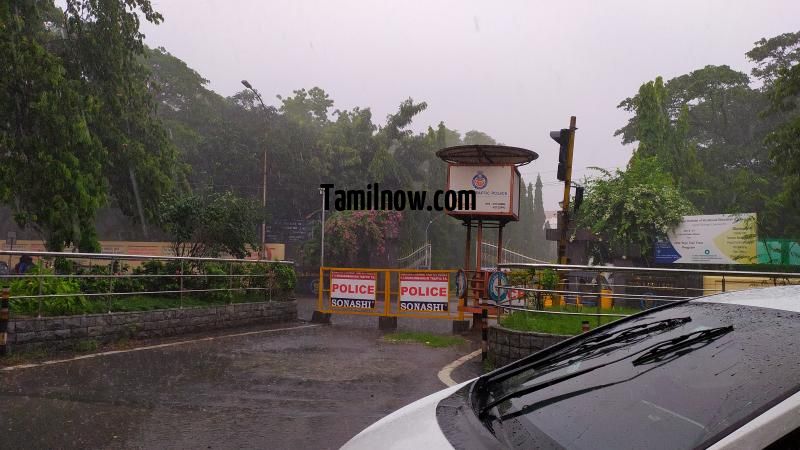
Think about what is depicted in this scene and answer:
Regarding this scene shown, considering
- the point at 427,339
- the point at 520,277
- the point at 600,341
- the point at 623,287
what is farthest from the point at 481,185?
the point at 600,341

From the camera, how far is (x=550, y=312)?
874cm

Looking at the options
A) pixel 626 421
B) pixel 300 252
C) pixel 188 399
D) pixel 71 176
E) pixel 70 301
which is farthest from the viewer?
pixel 300 252

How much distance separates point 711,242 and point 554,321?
2226 centimetres

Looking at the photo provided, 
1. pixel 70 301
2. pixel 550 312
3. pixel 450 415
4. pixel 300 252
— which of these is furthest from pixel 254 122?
pixel 450 415

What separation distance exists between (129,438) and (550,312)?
5776 mm

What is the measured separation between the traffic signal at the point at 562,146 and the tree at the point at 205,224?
13156 millimetres

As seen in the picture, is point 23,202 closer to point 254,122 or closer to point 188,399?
point 188,399

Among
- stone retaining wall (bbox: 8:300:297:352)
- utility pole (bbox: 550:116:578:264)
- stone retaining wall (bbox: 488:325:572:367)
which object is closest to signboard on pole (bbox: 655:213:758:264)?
utility pole (bbox: 550:116:578:264)

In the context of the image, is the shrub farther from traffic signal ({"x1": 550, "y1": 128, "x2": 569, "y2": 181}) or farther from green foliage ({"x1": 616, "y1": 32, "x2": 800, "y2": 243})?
green foliage ({"x1": 616, "y1": 32, "x2": 800, "y2": 243})

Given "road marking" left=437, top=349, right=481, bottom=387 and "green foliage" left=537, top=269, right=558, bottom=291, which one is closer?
"road marking" left=437, top=349, right=481, bottom=387

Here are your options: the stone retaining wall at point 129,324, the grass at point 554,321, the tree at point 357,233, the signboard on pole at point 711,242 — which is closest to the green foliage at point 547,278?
the grass at point 554,321

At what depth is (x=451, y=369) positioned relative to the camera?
345 inches

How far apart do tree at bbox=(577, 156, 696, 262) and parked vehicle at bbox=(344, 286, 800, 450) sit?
25.4 metres

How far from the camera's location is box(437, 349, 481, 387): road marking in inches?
305
